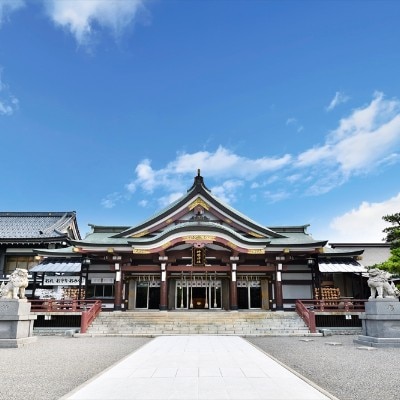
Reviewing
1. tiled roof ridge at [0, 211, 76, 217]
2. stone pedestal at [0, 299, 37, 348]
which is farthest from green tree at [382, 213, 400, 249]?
tiled roof ridge at [0, 211, 76, 217]

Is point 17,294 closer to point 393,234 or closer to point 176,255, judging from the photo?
point 176,255

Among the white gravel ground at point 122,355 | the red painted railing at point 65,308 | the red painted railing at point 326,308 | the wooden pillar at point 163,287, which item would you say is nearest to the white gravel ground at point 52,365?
the white gravel ground at point 122,355

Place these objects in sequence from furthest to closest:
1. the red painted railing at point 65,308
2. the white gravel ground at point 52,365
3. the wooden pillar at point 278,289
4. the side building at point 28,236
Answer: the side building at point 28,236 < the wooden pillar at point 278,289 < the red painted railing at point 65,308 < the white gravel ground at point 52,365

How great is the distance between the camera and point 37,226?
31.4 metres

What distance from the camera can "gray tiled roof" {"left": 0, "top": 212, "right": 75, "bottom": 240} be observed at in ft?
94.2

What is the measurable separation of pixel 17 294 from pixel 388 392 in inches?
523

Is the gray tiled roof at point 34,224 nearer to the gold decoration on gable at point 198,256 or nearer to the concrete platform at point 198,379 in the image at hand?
the gold decoration on gable at point 198,256

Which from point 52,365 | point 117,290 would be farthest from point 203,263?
point 52,365

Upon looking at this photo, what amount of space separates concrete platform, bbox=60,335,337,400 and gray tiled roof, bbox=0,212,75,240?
808 inches

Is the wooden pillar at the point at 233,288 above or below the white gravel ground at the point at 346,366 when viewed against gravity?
above

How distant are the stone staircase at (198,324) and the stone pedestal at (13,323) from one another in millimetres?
3997

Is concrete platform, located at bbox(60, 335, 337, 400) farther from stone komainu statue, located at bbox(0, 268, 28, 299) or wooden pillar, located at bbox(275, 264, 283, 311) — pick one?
wooden pillar, located at bbox(275, 264, 283, 311)

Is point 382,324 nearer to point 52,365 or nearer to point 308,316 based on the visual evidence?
point 308,316

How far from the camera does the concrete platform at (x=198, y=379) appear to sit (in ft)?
20.5
